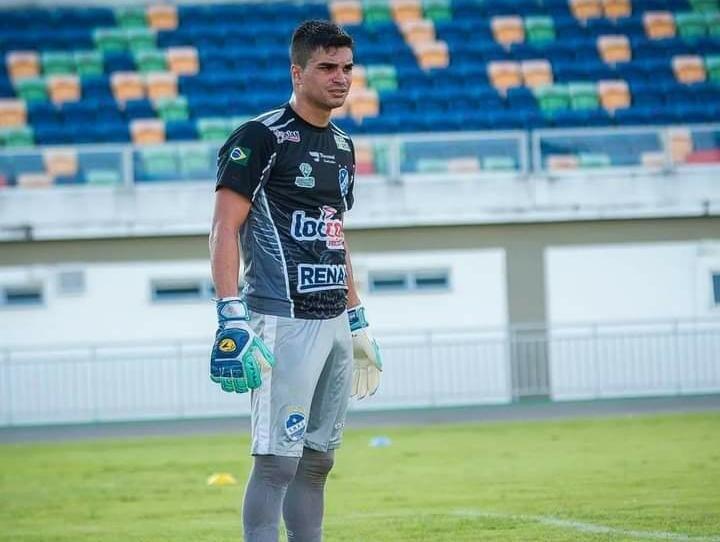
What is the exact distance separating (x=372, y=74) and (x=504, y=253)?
549 cm

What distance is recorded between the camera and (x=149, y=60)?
26906 mm

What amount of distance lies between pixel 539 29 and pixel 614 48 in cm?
147

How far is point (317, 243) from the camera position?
587cm

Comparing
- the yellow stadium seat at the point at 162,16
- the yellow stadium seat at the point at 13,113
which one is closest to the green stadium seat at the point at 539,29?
the yellow stadium seat at the point at 162,16

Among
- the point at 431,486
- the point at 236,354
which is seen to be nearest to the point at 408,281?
the point at 431,486

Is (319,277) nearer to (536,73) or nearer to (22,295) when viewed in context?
(22,295)

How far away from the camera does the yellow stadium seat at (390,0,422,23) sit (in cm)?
2809

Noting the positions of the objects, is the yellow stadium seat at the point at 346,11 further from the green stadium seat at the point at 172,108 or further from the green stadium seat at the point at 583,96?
the green stadium seat at the point at 583,96

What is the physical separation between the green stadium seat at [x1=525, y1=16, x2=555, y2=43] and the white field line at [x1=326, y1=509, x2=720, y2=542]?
19.1 m

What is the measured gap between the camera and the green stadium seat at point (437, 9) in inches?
1102

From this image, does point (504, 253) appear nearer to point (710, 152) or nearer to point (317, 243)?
point (710, 152)

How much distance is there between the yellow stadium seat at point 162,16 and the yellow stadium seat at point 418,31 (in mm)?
4261

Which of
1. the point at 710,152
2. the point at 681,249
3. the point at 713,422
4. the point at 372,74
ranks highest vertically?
the point at 372,74

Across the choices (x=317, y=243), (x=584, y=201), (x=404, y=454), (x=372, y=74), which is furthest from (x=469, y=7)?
(x=317, y=243)
